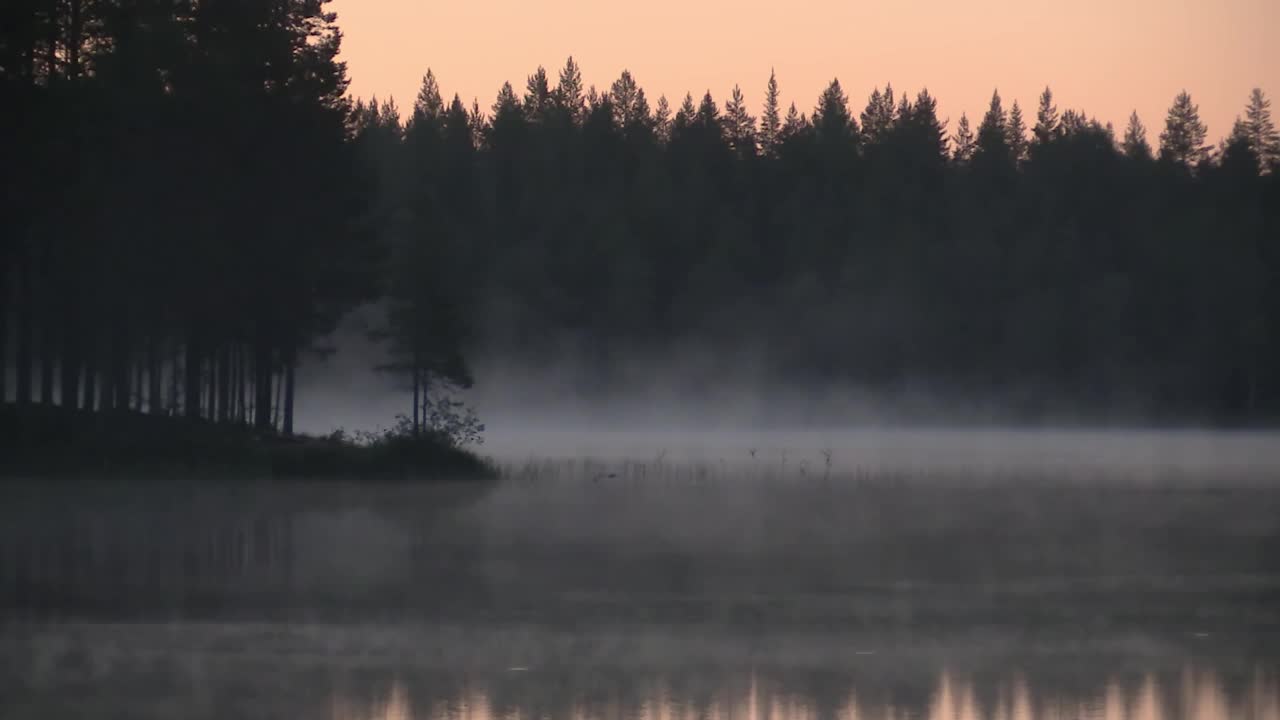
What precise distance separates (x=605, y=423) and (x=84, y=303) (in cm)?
5859

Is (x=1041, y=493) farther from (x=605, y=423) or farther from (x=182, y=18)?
(x=605, y=423)

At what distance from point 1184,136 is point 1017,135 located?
14.0 meters

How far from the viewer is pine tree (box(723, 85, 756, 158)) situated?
130m

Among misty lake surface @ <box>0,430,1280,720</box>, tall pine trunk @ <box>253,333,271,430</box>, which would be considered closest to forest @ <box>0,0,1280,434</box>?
tall pine trunk @ <box>253,333,271,430</box>

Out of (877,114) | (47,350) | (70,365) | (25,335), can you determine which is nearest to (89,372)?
(70,365)

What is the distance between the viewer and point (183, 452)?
145 feet

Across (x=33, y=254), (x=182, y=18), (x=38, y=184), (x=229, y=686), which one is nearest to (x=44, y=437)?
(x=38, y=184)

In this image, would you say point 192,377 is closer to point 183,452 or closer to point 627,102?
point 183,452

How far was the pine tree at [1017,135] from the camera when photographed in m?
140

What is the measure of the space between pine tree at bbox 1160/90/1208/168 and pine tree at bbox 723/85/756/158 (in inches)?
1288

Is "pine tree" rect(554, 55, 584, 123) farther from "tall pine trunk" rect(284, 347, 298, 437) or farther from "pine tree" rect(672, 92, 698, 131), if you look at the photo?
"tall pine trunk" rect(284, 347, 298, 437)

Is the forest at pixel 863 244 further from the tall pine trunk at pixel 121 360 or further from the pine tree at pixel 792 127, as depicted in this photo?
the tall pine trunk at pixel 121 360

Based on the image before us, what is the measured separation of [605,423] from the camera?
4203 inches

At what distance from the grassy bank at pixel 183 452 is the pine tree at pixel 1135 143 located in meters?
95.0
